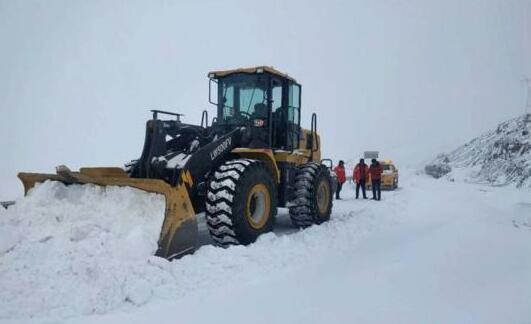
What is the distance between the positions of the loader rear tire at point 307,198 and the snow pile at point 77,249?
10.7ft

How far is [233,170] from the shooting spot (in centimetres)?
586

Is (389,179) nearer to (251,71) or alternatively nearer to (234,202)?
(251,71)

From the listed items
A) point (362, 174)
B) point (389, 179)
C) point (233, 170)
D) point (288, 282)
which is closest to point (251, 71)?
point (233, 170)

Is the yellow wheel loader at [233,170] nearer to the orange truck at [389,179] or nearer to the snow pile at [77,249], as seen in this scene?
the snow pile at [77,249]

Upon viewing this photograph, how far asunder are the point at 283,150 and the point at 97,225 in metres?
3.96

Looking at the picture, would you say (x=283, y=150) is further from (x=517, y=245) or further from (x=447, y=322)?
(x=447, y=322)

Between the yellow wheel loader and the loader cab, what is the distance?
18 millimetres

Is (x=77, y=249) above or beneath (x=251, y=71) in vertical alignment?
beneath

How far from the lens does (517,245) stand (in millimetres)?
6035

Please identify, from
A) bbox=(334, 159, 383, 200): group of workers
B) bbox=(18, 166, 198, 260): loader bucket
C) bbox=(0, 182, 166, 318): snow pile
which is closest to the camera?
bbox=(0, 182, 166, 318): snow pile

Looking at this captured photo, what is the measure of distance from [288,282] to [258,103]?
13.0ft

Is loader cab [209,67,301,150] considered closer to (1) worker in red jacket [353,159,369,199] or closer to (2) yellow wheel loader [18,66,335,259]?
(2) yellow wheel loader [18,66,335,259]

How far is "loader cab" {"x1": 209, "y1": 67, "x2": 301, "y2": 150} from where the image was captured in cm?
757

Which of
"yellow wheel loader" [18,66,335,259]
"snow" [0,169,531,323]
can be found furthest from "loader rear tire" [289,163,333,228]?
"snow" [0,169,531,323]
